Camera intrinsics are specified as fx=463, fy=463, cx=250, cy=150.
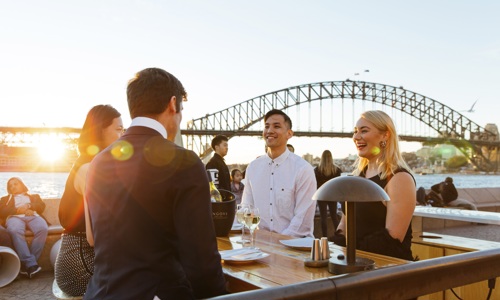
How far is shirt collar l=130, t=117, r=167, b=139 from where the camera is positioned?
148 centimetres

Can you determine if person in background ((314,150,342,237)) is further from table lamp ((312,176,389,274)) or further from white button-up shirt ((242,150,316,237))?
table lamp ((312,176,389,274))

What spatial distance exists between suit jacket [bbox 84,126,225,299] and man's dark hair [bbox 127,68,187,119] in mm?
208

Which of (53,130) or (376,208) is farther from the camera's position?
(53,130)

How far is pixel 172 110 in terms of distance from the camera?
5.11 feet

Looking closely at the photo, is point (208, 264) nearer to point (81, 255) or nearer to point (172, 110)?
point (172, 110)

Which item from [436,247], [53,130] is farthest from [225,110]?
[436,247]

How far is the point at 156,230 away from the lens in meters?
1.30

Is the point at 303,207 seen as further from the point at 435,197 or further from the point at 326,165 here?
the point at 435,197

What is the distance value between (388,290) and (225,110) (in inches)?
3075

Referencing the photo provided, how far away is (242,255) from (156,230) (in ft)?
2.60

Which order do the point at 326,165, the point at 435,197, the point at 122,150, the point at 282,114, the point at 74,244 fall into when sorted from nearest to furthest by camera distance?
the point at 122,150 → the point at 74,244 → the point at 282,114 → the point at 326,165 → the point at 435,197

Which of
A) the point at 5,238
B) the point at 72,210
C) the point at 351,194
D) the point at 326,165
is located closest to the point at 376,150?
the point at 351,194

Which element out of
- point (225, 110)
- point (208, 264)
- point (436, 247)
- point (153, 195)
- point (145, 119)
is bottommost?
point (436, 247)

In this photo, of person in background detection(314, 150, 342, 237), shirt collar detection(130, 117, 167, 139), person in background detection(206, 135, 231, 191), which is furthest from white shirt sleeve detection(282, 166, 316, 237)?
person in background detection(314, 150, 342, 237)
